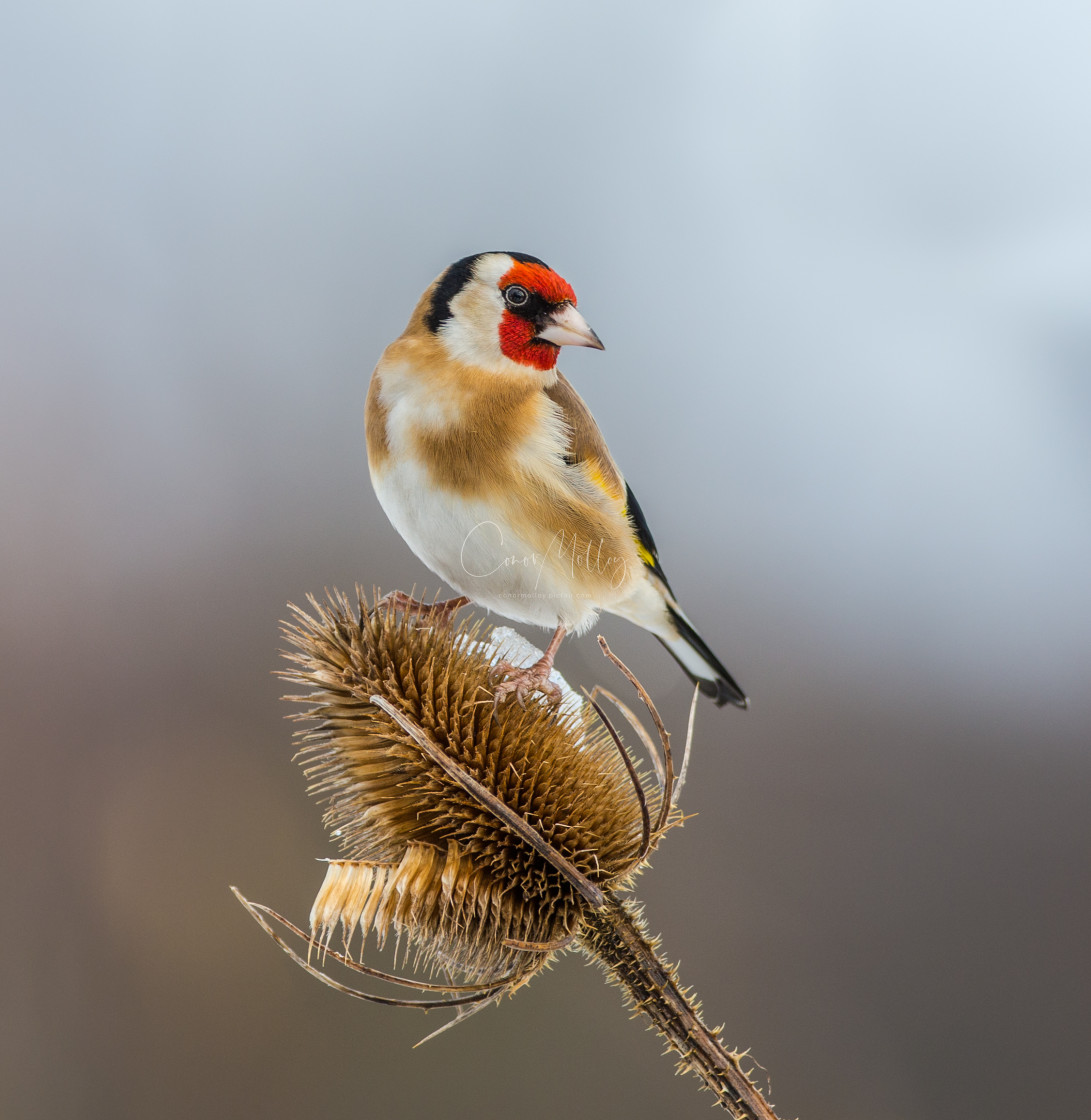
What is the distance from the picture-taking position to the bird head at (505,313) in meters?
1.01

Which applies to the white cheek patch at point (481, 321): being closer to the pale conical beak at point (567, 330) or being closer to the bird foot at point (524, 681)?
the pale conical beak at point (567, 330)

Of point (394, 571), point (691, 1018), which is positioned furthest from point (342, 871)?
point (394, 571)

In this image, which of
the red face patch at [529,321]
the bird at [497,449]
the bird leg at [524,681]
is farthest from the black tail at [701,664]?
the red face patch at [529,321]

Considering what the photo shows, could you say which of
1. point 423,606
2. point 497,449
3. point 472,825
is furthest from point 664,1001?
point 497,449

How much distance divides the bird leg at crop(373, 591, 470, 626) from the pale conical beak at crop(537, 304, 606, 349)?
0.33 meters

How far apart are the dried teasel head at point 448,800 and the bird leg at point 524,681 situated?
0.01m

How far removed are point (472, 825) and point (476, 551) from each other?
31 cm

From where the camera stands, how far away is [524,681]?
99 cm

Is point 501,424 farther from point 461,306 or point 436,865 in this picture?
point 436,865

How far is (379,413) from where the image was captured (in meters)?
1.08

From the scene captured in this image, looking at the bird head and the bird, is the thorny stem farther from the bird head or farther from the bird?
the bird head

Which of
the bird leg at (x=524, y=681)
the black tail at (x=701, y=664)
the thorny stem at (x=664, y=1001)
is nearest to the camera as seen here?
the thorny stem at (x=664, y=1001)

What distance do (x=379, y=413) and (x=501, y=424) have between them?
144 mm

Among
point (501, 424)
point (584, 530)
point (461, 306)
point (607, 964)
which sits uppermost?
point (461, 306)
